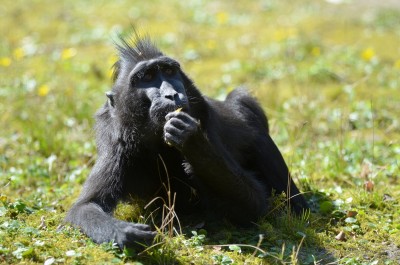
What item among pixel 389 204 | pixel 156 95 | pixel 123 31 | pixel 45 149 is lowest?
pixel 389 204

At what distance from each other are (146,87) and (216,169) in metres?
1.09

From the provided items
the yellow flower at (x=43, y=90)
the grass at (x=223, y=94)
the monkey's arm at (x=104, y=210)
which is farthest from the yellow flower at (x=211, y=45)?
the monkey's arm at (x=104, y=210)

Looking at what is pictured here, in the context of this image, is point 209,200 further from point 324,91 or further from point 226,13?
point 226,13

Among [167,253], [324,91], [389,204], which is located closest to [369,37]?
[324,91]

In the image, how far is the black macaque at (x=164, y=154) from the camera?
557cm

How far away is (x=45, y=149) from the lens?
893cm

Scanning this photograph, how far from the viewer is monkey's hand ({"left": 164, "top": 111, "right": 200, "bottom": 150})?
17.6 ft

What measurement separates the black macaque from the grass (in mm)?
242

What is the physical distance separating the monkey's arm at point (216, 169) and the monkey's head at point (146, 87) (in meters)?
0.35

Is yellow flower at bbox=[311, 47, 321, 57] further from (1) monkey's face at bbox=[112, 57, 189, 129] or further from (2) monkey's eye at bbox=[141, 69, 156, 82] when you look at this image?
(2) monkey's eye at bbox=[141, 69, 156, 82]

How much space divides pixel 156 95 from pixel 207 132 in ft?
1.99

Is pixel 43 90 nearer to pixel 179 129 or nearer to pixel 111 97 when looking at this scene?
pixel 111 97

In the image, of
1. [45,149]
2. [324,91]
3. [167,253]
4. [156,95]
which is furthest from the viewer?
[324,91]

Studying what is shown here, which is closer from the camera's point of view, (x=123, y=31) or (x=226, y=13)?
(x=123, y=31)
